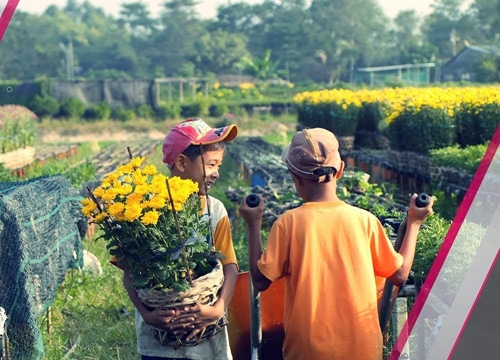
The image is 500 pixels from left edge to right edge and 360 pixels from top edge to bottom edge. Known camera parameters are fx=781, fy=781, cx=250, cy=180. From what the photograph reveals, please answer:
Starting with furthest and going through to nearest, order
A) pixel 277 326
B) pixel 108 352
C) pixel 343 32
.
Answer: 1. pixel 343 32
2. pixel 108 352
3. pixel 277 326

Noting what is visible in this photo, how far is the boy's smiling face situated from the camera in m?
2.92

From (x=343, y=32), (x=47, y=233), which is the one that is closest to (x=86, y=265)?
(x=47, y=233)

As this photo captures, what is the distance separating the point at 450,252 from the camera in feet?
10.8

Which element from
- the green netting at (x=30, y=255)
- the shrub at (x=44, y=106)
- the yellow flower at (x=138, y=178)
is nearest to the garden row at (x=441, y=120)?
the green netting at (x=30, y=255)

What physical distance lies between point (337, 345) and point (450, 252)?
3.34 ft

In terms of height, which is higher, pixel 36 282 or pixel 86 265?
pixel 36 282

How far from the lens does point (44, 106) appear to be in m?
34.5

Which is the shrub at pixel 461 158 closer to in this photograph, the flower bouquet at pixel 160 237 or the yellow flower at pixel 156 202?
the flower bouquet at pixel 160 237

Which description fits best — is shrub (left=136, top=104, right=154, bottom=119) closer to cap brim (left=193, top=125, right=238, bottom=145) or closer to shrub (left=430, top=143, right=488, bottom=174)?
shrub (left=430, top=143, right=488, bottom=174)

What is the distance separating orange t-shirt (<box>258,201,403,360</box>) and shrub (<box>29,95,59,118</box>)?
33.3m

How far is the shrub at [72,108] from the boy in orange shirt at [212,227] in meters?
32.4

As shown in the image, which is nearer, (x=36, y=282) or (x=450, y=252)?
(x=450, y=252)

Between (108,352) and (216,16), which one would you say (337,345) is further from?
(216,16)

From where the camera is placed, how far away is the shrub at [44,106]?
34.5 m
